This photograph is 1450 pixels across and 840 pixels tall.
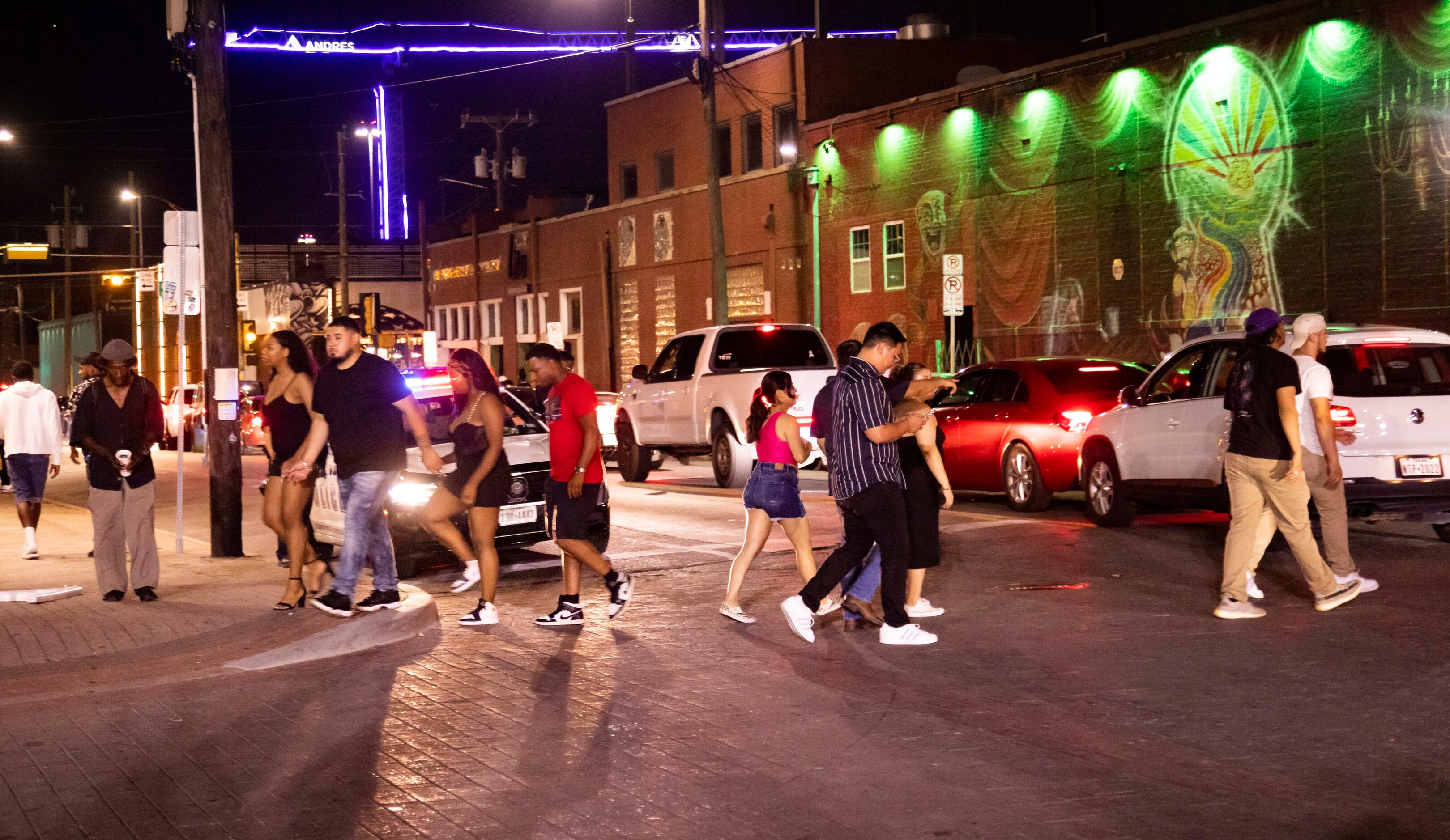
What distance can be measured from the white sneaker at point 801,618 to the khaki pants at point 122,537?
4.83 m

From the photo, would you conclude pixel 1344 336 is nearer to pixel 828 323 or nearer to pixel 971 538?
pixel 971 538

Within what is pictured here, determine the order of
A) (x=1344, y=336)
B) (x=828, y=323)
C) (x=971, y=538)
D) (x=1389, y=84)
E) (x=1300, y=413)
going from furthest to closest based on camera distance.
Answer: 1. (x=828, y=323)
2. (x=1389, y=84)
3. (x=971, y=538)
4. (x=1344, y=336)
5. (x=1300, y=413)

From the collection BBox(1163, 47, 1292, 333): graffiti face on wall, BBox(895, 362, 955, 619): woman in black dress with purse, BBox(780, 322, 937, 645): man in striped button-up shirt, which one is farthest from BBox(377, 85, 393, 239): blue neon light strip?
BBox(780, 322, 937, 645): man in striped button-up shirt

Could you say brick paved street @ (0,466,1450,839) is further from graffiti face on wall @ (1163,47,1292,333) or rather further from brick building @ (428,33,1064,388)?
brick building @ (428,33,1064,388)

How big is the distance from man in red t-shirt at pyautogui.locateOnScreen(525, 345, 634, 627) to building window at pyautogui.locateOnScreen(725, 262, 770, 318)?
27768mm

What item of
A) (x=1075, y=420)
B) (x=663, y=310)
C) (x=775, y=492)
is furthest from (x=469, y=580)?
(x=663, y=310)

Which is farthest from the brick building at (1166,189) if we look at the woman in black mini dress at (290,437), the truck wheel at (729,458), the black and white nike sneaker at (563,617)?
the woman in black mini dress at (290,437)

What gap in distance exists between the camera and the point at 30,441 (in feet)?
48.9

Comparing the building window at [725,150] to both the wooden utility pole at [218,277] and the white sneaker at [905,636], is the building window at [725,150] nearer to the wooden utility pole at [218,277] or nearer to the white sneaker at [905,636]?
the wooden utility pole at [218,277]

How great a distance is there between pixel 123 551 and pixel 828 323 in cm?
2636

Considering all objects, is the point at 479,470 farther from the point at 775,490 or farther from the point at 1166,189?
the point at 1166,189

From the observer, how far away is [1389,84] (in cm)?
2267

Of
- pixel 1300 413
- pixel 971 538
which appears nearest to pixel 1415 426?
pixel 1300 413

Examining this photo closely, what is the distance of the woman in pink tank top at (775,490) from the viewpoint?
32.1 ft
